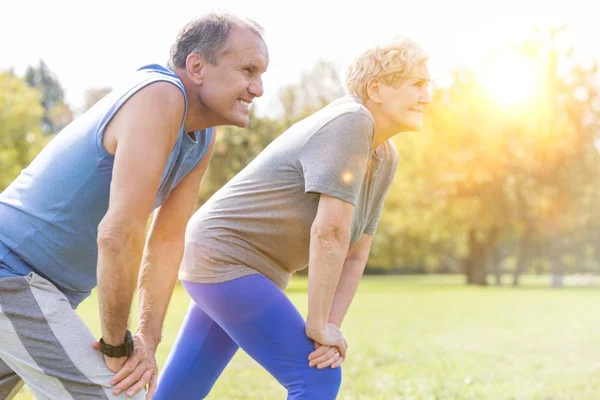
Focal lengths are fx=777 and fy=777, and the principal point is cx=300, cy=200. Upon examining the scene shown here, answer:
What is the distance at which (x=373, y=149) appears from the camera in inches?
129

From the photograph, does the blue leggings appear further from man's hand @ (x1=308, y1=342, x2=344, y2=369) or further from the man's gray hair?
the man's gray hair

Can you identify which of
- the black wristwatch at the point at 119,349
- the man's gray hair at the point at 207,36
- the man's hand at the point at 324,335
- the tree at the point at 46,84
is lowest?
the tree at the point at 46,84

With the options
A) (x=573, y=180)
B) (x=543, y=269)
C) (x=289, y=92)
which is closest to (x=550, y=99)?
(x=573, y=180)

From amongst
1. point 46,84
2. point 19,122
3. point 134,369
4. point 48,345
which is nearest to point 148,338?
point 134,369

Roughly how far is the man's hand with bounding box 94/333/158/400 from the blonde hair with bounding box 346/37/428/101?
1412 mm

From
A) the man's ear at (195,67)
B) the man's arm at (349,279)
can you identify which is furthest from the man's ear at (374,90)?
the man's ear at (195,67)

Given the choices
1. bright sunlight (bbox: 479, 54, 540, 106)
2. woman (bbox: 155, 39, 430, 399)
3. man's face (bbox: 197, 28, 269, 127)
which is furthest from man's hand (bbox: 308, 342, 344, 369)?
bright sunlight (bbox: 479, 54, 540, 106)

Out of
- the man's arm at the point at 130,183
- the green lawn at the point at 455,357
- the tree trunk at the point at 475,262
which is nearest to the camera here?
the man's arm at the point at 130,183

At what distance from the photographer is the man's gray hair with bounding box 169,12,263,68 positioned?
2.57 metres

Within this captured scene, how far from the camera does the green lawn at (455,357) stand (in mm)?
7070

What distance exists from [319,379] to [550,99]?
3652cm

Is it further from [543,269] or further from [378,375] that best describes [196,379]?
[543,269]

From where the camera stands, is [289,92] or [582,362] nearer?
[582,362]

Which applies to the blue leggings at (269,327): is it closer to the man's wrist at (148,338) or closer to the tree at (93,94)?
the man's wrist at (148,338)
